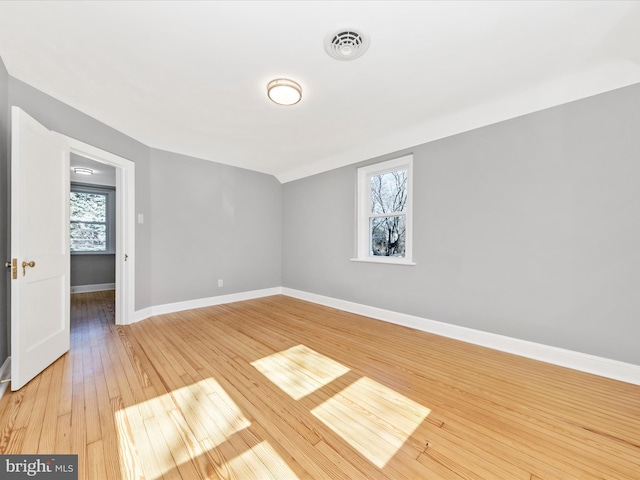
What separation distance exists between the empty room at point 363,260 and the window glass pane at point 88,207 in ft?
11.1

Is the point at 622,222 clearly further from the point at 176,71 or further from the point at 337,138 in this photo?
the point at 176,71

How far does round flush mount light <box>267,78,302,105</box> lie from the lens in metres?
2.26

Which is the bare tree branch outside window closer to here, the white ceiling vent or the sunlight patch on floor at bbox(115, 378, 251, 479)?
the white ceiling vent

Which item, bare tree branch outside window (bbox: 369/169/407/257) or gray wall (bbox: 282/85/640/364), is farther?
bare tree branch outside window (bbox: 369/169/407/257)

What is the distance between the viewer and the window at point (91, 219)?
19.0ft

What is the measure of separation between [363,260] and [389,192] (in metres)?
1.09

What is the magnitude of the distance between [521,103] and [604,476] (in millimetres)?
2805

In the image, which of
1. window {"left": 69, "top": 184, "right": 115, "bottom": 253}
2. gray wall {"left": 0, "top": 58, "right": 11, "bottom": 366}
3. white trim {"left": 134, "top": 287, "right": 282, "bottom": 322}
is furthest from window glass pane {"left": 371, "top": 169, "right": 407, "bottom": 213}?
window {"left": 69, "top": 184, "right": 115, "bottom": 253}

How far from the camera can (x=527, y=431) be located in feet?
4.95

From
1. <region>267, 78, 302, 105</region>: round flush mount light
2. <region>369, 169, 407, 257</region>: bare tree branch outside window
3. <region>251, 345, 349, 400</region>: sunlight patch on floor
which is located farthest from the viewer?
<region>369, 169, 407, 257</region>: bare tree branch outside window

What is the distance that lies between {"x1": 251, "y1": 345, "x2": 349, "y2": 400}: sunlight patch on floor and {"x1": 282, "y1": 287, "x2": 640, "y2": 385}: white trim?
1.41m

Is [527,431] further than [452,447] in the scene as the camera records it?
Yes

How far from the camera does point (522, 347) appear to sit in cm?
248

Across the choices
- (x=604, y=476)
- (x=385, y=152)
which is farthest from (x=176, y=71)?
(x=604, y=476)
